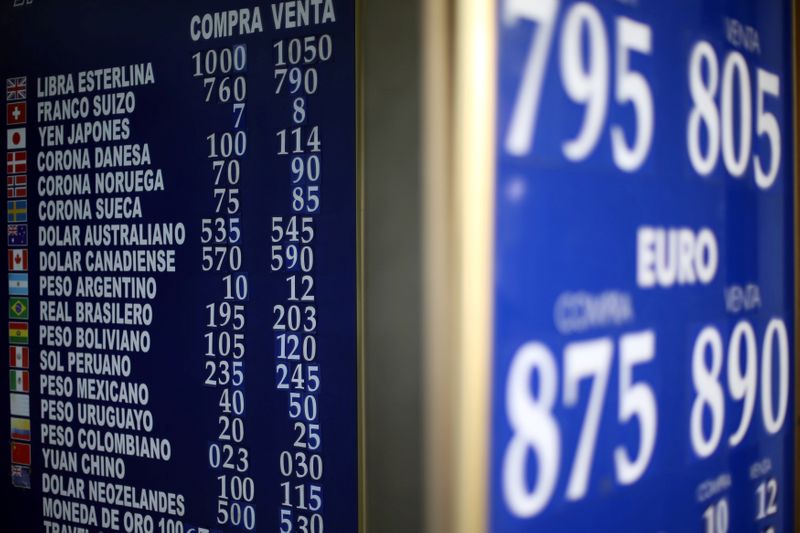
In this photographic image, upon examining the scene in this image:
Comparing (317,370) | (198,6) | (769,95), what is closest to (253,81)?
(198,6)

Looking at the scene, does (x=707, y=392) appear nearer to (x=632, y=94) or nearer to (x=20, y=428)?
(x=632, y=94)

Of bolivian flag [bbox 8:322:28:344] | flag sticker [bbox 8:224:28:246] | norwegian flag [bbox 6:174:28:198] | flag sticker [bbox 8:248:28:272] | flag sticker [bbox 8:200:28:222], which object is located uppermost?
norwegian flag [bbox 6:174:28:198]

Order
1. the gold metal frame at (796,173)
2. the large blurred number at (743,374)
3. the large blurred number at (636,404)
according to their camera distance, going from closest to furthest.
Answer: the large blurred number at (636,404), the large blurred number at (743,374), the gold metal frame at (796,173)

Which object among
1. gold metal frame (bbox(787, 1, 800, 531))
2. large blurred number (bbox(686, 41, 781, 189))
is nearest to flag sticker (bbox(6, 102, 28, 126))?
large blurred number (bbox(686, 41, 781, 189))

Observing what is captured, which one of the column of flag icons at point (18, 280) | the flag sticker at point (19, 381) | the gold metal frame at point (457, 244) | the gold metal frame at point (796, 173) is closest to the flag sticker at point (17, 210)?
the column of flag icons at point (18, 280)

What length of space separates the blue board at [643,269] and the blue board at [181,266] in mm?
206

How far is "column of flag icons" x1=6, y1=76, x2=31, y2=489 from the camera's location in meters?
1.50

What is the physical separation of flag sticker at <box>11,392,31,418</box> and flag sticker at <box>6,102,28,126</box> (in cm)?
41

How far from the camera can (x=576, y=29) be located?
1206mm

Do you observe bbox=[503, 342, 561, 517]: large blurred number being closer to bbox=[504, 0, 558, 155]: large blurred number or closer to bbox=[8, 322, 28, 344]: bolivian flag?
bbox=[504, 0, 558, 155]: large blurred number

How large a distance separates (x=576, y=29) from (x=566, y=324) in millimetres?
356

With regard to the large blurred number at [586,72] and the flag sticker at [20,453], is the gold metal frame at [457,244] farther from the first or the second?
the flag sticker at [20,453]

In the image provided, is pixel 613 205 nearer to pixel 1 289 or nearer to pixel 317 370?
pixel 317 370

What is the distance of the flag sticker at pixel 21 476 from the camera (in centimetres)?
151
